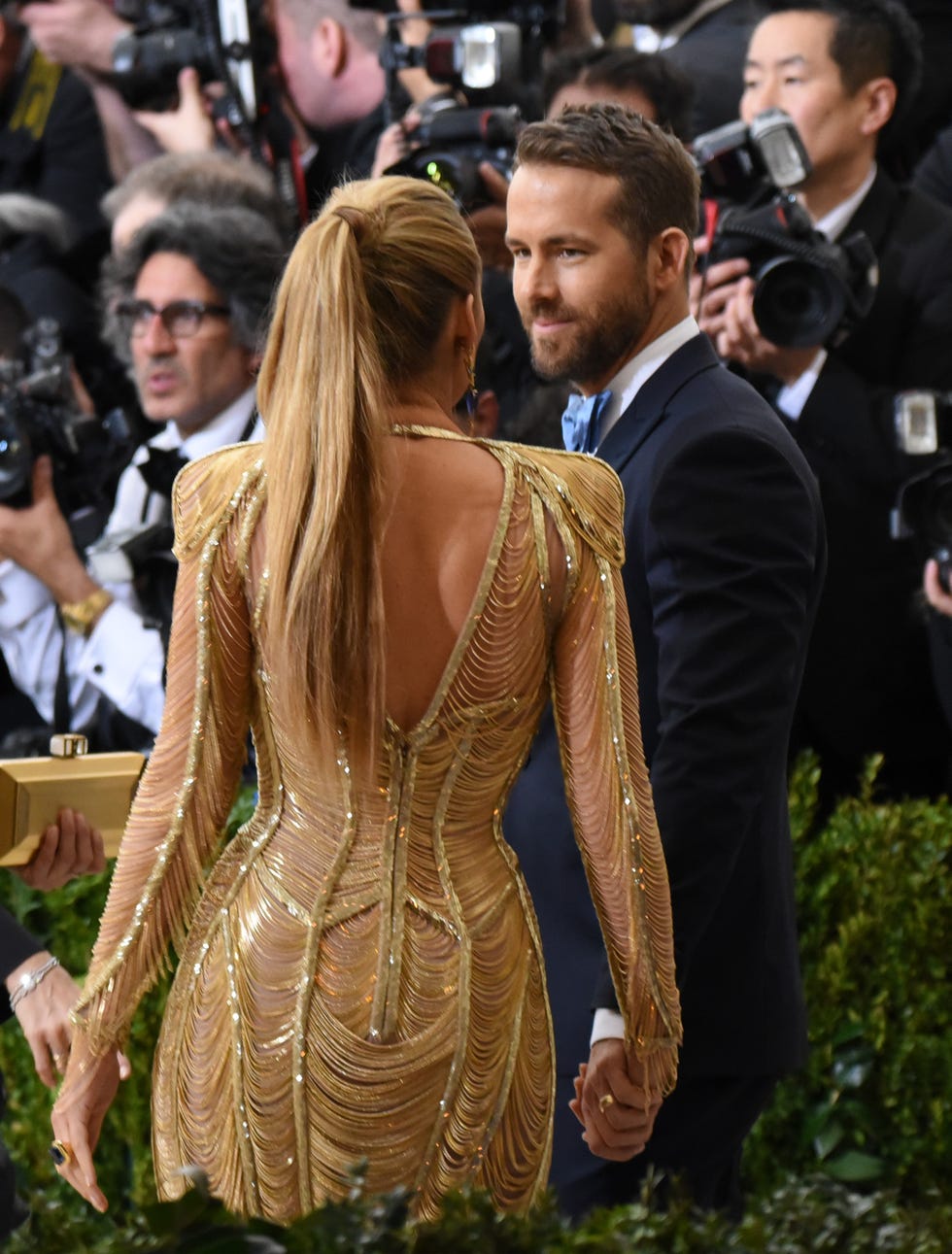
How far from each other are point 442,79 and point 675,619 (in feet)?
8.10

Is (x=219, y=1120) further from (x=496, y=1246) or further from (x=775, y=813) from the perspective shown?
(x=775, y=813)

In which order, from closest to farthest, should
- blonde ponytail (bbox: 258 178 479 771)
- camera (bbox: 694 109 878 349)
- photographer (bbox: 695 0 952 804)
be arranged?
1. blonde ponytail (bbox: 258 178 479 771)
2. camera (bbox: 694 109 878 349)
3. photographer (bbox: 695 0 952 804)

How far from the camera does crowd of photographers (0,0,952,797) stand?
432cm

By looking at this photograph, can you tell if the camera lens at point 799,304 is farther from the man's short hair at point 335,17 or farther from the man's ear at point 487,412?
the man's short hair at point 335,17

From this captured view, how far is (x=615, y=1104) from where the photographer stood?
2.16m

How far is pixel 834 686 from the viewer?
446 cm

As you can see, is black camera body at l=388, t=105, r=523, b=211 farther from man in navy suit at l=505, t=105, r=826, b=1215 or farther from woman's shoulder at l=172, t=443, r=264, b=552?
woman's shoulder at l=172, t=443, r=264, b=552

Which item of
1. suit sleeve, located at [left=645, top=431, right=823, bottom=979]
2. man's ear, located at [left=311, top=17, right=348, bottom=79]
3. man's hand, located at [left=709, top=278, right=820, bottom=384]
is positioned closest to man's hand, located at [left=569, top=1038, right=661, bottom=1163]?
suit sleeve, located at [left=645, top=431, right=823, bottom=979]

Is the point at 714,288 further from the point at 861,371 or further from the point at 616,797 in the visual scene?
the point at 616,797

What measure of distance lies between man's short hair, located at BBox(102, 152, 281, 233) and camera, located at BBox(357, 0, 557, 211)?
489 millimetres

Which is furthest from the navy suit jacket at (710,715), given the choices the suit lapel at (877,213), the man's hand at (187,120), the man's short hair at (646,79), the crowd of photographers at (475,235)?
the man's hand at (187,120)

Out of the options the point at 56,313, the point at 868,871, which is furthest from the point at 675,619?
the point at 56,313

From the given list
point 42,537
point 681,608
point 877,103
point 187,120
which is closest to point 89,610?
point 42,537

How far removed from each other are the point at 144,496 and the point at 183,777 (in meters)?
3.08
